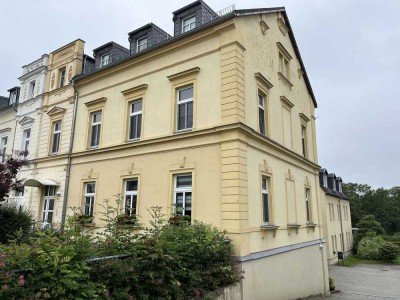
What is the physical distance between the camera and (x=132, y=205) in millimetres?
12805

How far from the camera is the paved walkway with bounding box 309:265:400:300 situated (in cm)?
1864

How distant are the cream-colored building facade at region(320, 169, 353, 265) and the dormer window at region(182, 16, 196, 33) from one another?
85.5ft

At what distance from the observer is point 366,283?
79.5ft

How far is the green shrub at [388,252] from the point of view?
38906 millimetres

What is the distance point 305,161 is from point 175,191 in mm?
8084

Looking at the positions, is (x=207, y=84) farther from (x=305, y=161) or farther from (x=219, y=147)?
(x=305, y=161)

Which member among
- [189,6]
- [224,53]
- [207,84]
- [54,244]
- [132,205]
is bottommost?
[54,244]

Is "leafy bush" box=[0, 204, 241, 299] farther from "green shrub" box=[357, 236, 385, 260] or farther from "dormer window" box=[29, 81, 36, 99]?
"green shrub" box=[357, 236, 385, 260]

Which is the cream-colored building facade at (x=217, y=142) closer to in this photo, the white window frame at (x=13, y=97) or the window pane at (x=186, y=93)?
the window pane at (x=186, y=93)

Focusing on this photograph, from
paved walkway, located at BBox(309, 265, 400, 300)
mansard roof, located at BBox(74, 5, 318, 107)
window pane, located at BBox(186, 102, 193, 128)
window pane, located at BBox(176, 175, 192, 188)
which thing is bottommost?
paved walkway, located at BBox(309, 265, 400, 300)

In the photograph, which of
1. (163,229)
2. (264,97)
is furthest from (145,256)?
(264,97)

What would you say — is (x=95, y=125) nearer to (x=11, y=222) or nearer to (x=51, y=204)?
(x=51, y=204)

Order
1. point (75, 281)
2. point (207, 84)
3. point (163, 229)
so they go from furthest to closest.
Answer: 1. point (207, 84)
2. point (163, 229)
3. point (75, 281)

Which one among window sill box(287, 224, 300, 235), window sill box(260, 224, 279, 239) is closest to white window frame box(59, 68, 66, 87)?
window sill box(260, 224, 279, 239)
